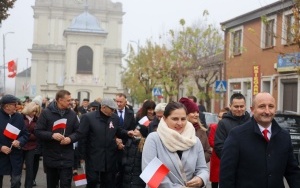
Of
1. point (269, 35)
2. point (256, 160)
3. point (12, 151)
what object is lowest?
point (12, 151)

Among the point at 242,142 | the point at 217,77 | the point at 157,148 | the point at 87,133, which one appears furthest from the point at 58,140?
the point at 217,77

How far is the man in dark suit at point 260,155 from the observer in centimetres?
604

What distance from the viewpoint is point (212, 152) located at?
992cm

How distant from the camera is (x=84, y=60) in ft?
253

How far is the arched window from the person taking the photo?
76688 mm

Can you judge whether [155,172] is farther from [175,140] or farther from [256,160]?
[256,160]

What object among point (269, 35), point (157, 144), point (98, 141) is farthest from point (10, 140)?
point (269, 35)

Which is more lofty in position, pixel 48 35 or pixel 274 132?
pixel 48 35

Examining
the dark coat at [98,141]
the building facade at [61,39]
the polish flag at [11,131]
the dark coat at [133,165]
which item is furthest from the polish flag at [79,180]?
the building facade at [61,39]

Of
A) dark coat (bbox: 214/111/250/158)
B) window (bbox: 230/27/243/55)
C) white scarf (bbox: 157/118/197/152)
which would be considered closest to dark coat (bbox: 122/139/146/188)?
dark coat (bbox: 214/111/250/158)

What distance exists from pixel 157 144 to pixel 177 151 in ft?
0.71

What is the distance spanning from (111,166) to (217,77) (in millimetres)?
33569

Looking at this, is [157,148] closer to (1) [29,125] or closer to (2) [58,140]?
(2) [58,140]

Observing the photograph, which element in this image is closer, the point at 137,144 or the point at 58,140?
the point at 137,144
